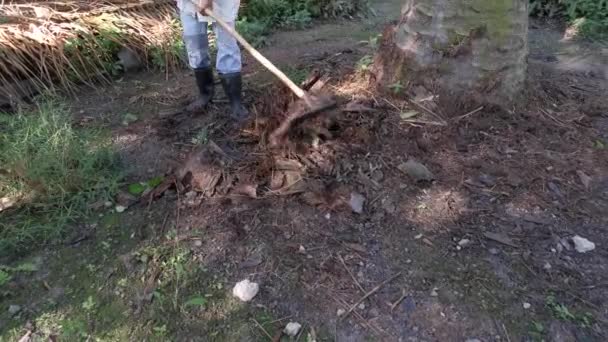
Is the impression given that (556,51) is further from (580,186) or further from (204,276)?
(204,276)

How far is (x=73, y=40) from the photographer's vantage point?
161 inches

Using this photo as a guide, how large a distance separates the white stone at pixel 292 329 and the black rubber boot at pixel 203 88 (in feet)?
6.85

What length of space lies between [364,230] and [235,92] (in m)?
1.62

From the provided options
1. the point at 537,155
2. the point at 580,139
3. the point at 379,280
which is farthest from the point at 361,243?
the point at 580,139

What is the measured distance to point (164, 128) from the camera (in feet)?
11.0

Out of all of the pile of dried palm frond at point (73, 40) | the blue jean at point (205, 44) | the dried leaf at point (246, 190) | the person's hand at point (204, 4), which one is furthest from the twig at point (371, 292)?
the pile of dried palm frond at point (73, 40)

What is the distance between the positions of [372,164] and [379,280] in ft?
2.59

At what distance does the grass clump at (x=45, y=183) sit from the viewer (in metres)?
2.48

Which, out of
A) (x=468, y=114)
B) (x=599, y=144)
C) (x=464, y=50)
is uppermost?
(x=464, y=50)

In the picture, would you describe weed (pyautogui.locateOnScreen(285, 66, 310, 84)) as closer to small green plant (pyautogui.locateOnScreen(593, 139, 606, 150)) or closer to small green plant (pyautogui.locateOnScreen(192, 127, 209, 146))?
small green plant (pyautogui.locateOnScreen(192, 127, 209, 146))

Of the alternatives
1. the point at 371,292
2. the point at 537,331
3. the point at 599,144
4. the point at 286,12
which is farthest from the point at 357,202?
the point at 286,12

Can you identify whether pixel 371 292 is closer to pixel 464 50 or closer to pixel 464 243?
pixel 464 243

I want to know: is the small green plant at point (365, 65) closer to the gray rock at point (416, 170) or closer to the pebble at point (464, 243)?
the gray rock at point (416, 170)

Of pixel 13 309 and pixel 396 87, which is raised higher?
pixel 396 87
